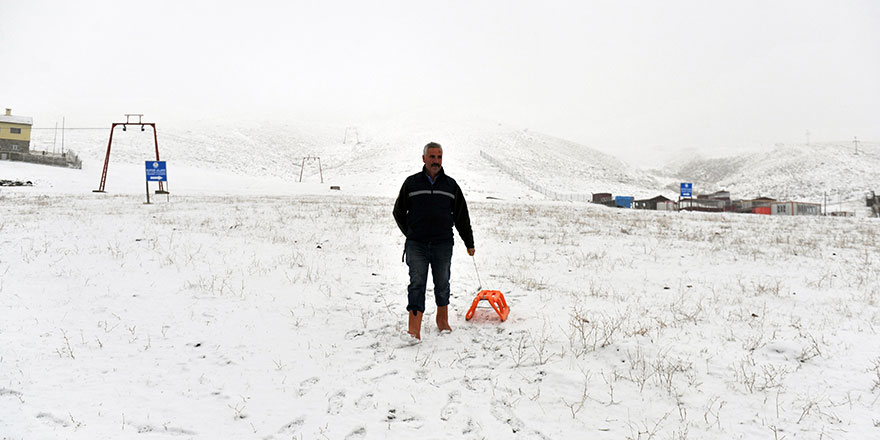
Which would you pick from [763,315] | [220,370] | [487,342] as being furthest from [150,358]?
[763,315]

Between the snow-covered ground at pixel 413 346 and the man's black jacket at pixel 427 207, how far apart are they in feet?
5.32

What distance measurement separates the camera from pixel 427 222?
18.7ft

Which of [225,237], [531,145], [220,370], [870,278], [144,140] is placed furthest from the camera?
[531,145]

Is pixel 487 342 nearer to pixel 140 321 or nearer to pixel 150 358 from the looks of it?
pixel 150 358

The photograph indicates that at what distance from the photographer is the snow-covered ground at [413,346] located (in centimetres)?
393

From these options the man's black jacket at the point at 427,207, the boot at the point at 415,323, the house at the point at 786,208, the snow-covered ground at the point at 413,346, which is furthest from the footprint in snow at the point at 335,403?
the house at the point at 786,208

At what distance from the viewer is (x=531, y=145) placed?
4796 inches

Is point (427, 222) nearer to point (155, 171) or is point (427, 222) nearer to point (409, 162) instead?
point (155, 171)

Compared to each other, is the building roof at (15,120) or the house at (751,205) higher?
the building roof at (15,120)

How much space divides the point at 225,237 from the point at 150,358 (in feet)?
28.1

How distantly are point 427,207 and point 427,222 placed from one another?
214mm

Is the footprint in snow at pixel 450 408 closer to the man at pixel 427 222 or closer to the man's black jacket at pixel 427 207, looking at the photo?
the man at pixel 427 222

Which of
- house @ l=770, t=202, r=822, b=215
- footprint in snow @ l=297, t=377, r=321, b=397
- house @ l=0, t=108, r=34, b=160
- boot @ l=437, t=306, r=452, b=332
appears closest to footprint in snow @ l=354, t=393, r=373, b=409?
footprint in snow @ l=297, t=377, r=321, b=397

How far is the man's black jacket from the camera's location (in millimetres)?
5703
